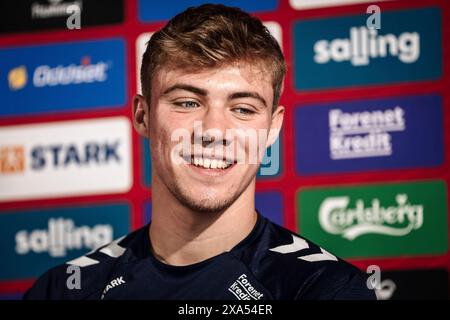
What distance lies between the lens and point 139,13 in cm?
205

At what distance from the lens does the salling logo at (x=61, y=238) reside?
6.75 ft

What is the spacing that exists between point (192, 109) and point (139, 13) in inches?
30.3

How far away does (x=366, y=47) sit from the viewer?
190cm

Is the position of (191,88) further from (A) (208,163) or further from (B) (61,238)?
(B) (61,238)

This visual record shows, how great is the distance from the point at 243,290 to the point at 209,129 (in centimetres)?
32

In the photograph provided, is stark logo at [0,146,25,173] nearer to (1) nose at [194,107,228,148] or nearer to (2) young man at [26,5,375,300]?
(2) young man at [26,5,375,300]

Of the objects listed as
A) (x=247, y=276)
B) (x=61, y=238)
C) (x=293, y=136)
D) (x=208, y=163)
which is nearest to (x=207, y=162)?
(x=208, y=163)

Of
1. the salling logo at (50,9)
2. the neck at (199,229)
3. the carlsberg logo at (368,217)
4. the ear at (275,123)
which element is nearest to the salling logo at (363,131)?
the carlsberg logo at (368,217)

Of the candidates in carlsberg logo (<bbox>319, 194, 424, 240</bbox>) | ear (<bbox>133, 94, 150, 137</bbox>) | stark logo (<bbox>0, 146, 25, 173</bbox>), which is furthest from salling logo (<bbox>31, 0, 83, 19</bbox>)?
carlsberg logo (<bbox>319, 194, 424, 240</bbox>)

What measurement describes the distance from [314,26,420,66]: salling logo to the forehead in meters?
0.58


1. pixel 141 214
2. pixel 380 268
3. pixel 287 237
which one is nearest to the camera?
pixel 287 237

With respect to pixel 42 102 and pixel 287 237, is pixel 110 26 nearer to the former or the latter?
pixel 42 102

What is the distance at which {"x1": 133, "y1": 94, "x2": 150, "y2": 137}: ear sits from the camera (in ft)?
4.88
